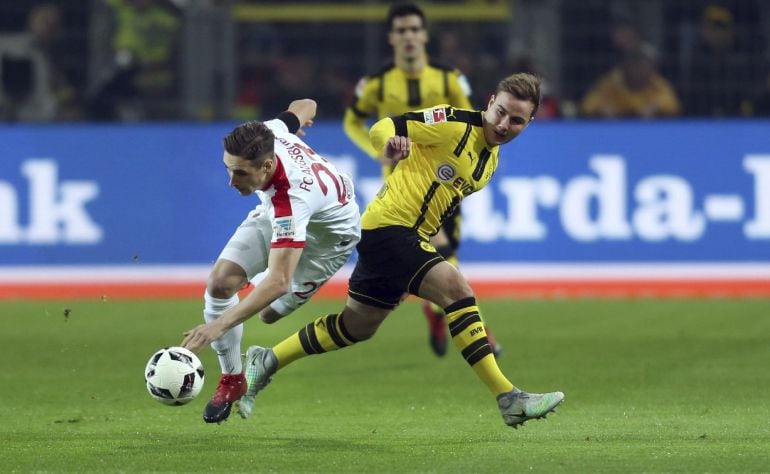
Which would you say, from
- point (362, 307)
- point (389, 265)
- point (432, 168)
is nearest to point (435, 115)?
point (432, 168)

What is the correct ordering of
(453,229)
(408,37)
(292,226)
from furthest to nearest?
1. (408,37)
2. (453,229)
3. (292,226)

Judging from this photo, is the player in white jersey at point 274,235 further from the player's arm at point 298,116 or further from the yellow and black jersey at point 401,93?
the yellow and black jersey at point 401,93

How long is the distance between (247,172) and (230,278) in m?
0.85

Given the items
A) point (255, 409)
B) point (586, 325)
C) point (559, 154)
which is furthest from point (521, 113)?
point (559, 154)

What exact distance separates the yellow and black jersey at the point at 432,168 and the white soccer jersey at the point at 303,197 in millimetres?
240

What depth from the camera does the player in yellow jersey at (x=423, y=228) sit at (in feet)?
25.8

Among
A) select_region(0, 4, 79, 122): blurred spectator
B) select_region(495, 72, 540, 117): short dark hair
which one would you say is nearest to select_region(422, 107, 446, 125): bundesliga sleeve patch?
select_region(495, 72, 540, 117): short dark hair

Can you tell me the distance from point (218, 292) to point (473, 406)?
1.80 meters

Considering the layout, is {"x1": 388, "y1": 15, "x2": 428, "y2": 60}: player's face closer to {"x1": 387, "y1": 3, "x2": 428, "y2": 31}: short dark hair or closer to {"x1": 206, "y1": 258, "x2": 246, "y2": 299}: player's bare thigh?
{"x1": 387, "y1": 3, "x2": 428, "y2": 31}: short dark hair

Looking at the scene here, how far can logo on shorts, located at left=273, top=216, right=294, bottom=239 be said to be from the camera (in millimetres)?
7398

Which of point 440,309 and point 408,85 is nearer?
point 440,309

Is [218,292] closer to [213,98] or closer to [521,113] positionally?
[521,113]

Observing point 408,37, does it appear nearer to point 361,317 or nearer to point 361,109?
point 361,109

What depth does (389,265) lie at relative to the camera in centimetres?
811
